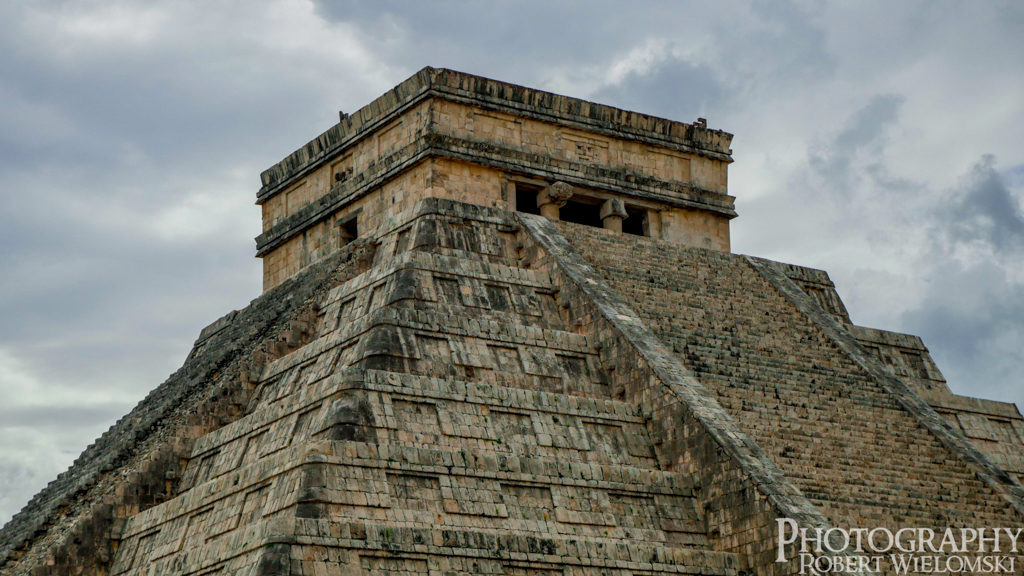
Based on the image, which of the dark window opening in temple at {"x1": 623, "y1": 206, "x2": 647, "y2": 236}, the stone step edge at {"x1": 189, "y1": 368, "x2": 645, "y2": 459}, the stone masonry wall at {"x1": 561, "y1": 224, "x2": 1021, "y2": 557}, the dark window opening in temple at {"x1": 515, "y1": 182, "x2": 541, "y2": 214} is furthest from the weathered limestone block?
the stone step edge at {"x1": 189, "y1": 368, "x2": 645, "y2": 459}

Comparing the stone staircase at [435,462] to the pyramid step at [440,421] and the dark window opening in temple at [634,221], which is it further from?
the dark window opening in temple at [634,221]

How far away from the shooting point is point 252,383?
20297mm

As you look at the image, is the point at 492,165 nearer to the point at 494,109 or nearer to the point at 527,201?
the point at 494,109

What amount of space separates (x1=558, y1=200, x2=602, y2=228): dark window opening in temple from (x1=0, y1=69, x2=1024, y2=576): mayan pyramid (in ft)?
0.13

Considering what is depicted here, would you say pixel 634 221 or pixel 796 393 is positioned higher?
pixel 634 221

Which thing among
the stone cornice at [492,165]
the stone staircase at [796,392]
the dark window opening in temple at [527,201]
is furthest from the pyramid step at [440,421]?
the dark window opening in temple at [527,201]

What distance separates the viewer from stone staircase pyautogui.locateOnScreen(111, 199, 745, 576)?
1570 cm

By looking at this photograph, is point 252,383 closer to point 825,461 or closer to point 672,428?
point 672,428

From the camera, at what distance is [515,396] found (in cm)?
1798

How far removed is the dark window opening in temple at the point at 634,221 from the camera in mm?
25047

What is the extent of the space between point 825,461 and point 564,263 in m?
4.51

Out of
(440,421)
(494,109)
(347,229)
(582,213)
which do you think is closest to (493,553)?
(440,421)

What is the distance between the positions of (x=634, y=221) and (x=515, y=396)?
7961 mm

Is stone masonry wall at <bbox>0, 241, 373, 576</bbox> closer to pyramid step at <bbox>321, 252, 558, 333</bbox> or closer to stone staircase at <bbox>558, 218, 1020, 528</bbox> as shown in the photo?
pyramid step at <bbox>321, 252, 558, 333</bbox>
